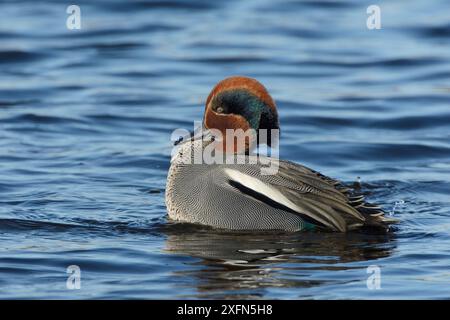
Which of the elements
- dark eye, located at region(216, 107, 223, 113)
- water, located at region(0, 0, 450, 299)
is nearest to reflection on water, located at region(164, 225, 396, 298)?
water, located at region(0, 0, 450, 299)

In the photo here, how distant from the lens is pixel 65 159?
384 inches

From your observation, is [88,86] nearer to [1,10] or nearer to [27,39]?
[27,39]

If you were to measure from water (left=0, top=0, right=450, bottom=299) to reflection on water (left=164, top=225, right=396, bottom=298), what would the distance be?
0.02 m

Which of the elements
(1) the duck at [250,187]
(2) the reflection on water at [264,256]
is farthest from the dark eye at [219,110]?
(2) the reflection on water at [264,256]

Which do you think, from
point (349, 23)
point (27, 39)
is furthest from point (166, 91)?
point (349, 23)

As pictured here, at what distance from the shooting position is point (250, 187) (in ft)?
23.5

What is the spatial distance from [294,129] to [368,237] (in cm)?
409

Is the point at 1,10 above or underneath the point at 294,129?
above

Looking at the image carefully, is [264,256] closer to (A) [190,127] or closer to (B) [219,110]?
(B) [219,110]

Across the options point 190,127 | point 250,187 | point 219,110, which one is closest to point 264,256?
point 250,187

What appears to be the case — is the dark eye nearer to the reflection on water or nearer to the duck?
the duck
